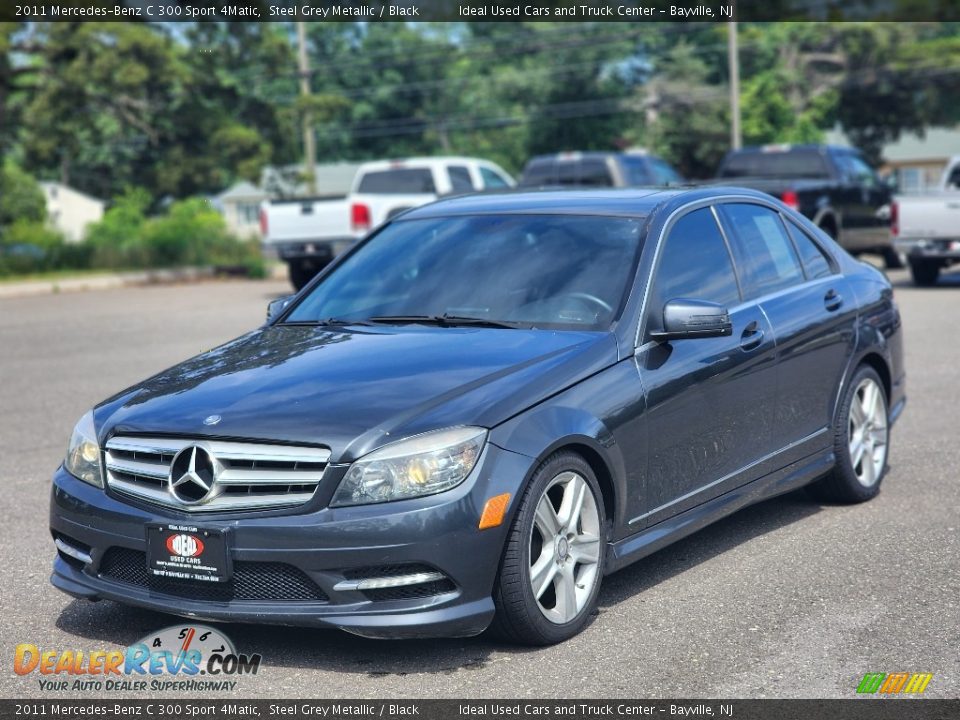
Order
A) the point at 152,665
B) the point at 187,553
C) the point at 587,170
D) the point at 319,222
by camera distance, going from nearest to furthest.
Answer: the point at 187,553 → the point at 152,665 → the point at 319,222 → the point at 587,170

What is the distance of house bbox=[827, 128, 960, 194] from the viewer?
72.5m

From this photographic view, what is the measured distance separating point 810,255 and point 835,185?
1465 cm

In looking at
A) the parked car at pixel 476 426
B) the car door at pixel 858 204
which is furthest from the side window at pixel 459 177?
the parked car at pixel 476 426

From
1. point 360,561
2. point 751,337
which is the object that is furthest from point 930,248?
point 360,561

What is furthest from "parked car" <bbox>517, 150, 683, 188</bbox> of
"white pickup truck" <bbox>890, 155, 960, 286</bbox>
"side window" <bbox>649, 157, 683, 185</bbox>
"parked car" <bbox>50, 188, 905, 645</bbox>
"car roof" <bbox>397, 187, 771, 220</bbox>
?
"parked car" <bbox>50, 188, 905, 645</bbox>

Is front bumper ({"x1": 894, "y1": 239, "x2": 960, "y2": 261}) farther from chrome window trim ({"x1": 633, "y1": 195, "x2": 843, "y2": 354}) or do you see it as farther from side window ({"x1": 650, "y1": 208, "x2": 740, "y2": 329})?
side window ({"x1": 650, "y1": 208, "x2": 740, "y2": 329})

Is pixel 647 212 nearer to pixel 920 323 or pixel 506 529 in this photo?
pixel 506 529

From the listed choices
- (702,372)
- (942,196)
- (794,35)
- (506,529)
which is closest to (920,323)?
(942,196)

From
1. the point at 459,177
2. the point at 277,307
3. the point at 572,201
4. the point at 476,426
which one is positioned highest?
the point at 572,201

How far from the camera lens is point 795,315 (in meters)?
6.49

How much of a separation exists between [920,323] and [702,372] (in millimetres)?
10375

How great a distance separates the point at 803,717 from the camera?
164 inches

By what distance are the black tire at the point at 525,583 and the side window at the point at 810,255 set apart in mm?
2551

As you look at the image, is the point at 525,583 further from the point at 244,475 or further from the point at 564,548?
the point at 244,475
